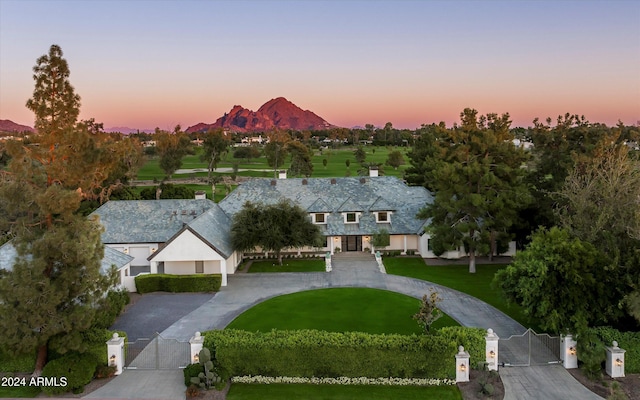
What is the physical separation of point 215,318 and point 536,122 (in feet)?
101

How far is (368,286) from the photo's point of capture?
36312 millimetres

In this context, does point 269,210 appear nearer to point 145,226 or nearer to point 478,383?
point 145,226

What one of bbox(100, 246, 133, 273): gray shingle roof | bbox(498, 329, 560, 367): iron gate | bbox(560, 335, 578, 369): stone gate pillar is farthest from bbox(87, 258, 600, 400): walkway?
bbox(100, 246, 133, 273): gray shingle roof

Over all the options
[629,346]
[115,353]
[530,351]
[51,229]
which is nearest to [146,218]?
[115,353]

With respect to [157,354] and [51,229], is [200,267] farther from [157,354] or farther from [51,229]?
[51,229]

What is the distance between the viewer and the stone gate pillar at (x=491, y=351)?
22.2 m

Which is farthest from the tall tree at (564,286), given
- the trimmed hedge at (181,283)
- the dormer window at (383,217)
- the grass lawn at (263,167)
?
the grass lawn at (263,167)

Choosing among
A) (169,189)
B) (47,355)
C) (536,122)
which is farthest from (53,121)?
(169,189)

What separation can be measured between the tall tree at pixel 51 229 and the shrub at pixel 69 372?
0.78 metres

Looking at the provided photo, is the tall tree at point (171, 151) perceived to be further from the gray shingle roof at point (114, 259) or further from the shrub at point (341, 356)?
the shrub at point (341, 356)

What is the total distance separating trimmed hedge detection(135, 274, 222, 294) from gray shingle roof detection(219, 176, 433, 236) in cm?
1187

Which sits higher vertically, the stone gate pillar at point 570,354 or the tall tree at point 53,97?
the tall tree at point 53,97

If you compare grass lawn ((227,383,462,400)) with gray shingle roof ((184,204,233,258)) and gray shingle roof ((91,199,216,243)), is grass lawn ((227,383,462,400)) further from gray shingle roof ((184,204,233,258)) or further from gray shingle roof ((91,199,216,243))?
gray shingle roof ((91,199,216,243))

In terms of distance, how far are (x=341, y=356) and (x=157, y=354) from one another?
868 cm
